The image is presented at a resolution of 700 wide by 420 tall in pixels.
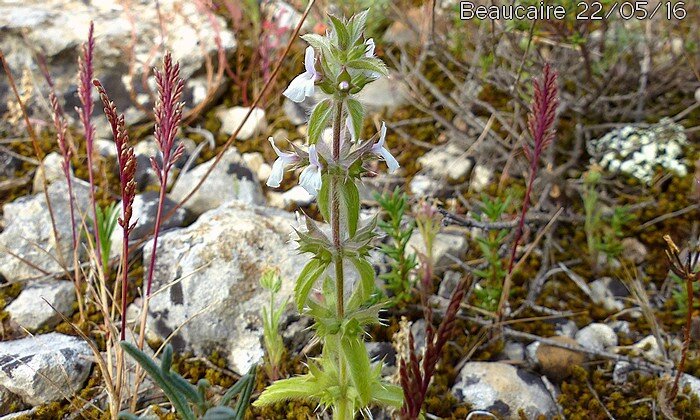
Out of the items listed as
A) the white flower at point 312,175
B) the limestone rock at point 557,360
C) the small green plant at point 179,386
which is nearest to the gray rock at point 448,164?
the limestone rock at point 557,360

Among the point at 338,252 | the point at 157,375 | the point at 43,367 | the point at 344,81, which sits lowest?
the point at 43,367

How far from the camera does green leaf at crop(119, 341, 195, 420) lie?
5.54 ft

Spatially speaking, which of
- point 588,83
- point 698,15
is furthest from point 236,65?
point 698,15

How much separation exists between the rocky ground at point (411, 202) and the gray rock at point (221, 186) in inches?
0.5

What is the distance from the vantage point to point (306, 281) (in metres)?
2.13

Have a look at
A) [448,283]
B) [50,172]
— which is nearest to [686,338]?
[448,283]

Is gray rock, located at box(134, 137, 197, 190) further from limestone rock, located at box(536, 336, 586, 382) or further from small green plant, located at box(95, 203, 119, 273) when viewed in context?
limestone rock, located at box(536, 336, 586, 382)

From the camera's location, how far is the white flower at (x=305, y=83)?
1.86 meters

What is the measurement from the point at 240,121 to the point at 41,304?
2.04m

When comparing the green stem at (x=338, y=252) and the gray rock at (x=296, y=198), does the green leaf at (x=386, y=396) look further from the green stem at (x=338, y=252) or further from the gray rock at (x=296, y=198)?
the gray rock at (x=296, y=198)

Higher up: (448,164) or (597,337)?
(448,164)

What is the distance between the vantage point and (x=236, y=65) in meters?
4.96

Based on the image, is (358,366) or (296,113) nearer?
(358,366)

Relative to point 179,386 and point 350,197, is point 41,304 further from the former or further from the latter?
point 350,197
